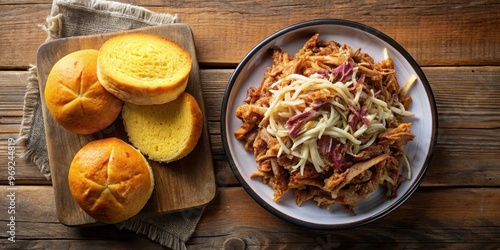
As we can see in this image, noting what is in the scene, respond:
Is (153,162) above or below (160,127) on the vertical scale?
below

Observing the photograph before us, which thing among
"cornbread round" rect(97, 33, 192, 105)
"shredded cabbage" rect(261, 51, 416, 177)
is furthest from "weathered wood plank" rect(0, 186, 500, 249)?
"cornbread round" rect(97, 33, 192, 105)

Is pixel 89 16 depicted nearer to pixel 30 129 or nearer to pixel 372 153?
pixel 30 129

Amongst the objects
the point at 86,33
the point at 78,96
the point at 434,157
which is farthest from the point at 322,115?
the point at 86,33

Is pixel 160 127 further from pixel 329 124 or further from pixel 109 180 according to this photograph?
pixel 329 124

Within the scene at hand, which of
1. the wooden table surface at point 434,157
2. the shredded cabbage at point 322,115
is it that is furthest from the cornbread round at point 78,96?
the shredded cabbage at point 322,115

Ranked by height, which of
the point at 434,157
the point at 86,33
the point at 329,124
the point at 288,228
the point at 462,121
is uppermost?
the point at 86,33

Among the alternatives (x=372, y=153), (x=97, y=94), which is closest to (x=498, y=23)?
(x=372, y=153)
